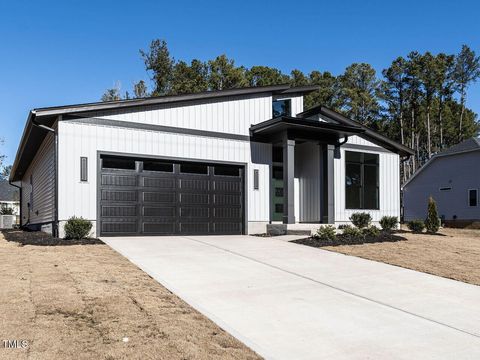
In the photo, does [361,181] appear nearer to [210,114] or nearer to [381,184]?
[381,184]

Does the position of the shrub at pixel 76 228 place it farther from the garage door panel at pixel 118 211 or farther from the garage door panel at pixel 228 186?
the garage door panel at pixel 228 186

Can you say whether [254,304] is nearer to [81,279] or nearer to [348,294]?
[348,294]

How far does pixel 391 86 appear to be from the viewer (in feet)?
150

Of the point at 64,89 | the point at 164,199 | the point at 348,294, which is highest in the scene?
the point at 64,89

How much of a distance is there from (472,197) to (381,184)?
36.6 feet

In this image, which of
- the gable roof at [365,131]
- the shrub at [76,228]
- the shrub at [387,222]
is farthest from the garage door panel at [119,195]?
the shrub at [387,222]

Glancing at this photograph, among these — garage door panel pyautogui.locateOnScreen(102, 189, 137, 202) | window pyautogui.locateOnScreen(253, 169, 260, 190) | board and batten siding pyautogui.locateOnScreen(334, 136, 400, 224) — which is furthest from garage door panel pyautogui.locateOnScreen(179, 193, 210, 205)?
board and batten siding pyautogui.locateOnScreen(334, 136, 400, 224)

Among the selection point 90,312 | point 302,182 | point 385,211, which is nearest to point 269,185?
point 302,182

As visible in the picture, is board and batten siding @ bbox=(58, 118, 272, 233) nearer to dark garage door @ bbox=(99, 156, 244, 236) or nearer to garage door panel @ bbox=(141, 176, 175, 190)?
dark garage door @ bbox=(99, 156, 244, 236)

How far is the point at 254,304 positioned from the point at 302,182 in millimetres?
12500

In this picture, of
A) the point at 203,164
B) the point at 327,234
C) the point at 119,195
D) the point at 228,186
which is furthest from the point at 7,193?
the point at 327,234

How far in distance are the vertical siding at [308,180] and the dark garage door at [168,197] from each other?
128 inches

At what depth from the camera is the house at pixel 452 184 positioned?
92.4 ft

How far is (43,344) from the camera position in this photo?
180 inches
